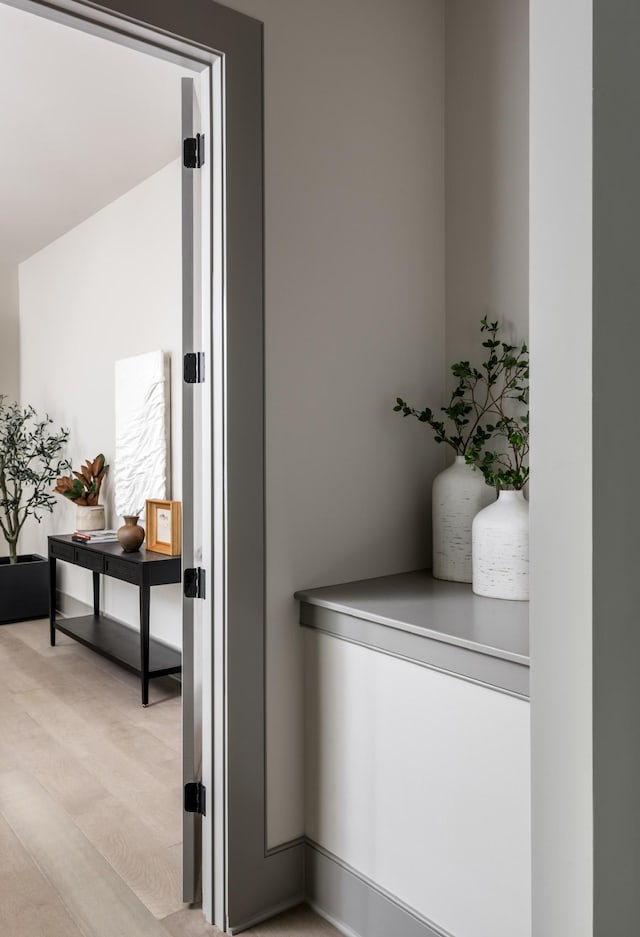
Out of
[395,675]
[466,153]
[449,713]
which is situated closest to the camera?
[449,713]

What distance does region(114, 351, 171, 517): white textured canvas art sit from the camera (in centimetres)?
405

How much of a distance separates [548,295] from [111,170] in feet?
12.4

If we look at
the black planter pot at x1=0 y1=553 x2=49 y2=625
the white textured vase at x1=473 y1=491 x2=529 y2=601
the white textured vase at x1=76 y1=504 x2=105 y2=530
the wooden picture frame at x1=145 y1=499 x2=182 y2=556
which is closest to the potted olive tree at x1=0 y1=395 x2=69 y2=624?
the black planter pot at x1=0 y1=553 x2=49 y2=625

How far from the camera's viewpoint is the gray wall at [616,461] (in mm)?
751

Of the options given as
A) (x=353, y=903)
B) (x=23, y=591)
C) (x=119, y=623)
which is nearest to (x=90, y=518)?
(x=119, y=623)

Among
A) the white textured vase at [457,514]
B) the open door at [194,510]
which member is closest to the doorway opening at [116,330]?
the open door at [194,510]

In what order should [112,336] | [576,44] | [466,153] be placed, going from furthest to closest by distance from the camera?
[112,336] < [466,153] < [576,44]

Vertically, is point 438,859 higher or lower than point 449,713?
lower

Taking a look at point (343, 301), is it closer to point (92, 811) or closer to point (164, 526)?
point (92, 811)

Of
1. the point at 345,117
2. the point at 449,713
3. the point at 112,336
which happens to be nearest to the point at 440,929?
the point at 449,713

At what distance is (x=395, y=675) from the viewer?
67.9 inches

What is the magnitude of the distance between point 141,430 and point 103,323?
900 millimetres

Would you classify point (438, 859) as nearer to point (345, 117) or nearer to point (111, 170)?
point (345, 117)

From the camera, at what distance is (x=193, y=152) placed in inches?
75.4
